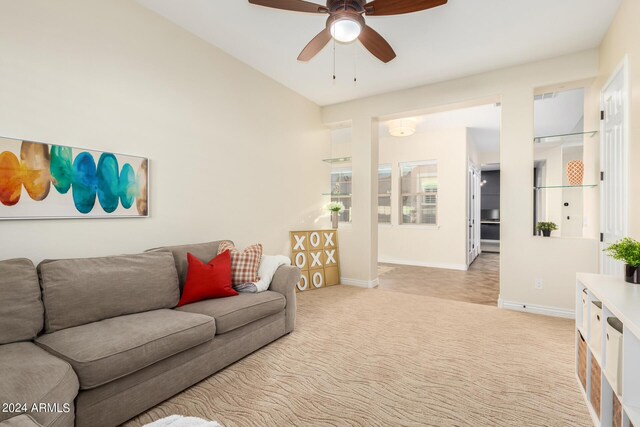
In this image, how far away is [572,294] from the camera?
Result: 3.36 metres

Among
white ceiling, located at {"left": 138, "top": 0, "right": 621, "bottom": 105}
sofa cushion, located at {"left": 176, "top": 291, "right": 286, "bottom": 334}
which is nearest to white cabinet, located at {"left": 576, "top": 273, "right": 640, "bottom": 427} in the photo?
sofa cushion, located at {"left": 176, "top": 291, "right": 286, "bottom": 334}

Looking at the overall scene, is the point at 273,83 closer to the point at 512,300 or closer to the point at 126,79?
the point at 126,79

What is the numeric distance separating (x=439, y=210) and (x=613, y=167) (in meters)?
3.70

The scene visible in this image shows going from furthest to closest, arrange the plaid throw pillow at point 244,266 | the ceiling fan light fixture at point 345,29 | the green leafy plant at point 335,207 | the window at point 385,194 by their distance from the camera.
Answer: the window at point 385,194 < the green leafy plant at point 335,207 < the plaid throw pillow at point 244,266 < the ceiling fan light fixture at point 345,29

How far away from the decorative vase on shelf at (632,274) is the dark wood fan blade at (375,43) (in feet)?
7.28

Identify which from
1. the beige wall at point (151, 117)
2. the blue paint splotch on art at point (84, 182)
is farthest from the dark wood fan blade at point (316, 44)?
the blue paint splotch on art at point (84, 182)

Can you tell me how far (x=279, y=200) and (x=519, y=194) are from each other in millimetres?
2930

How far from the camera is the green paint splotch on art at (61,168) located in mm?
2131

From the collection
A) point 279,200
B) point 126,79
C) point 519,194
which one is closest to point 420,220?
point 519,194

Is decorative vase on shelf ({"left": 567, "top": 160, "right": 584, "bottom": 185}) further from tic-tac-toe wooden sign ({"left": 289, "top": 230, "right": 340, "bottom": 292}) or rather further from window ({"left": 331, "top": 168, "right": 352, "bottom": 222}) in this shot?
window ({"left": 331, "top": 168, "right": 352, "bottom": 222})

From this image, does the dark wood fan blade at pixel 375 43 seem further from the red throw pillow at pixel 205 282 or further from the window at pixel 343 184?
the window at pixel 343 184

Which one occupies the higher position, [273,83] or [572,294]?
[273,83]

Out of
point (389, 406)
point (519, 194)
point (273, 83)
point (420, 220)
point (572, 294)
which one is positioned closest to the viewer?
point (389, 406)

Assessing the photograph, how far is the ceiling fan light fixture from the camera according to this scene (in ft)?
7.13
